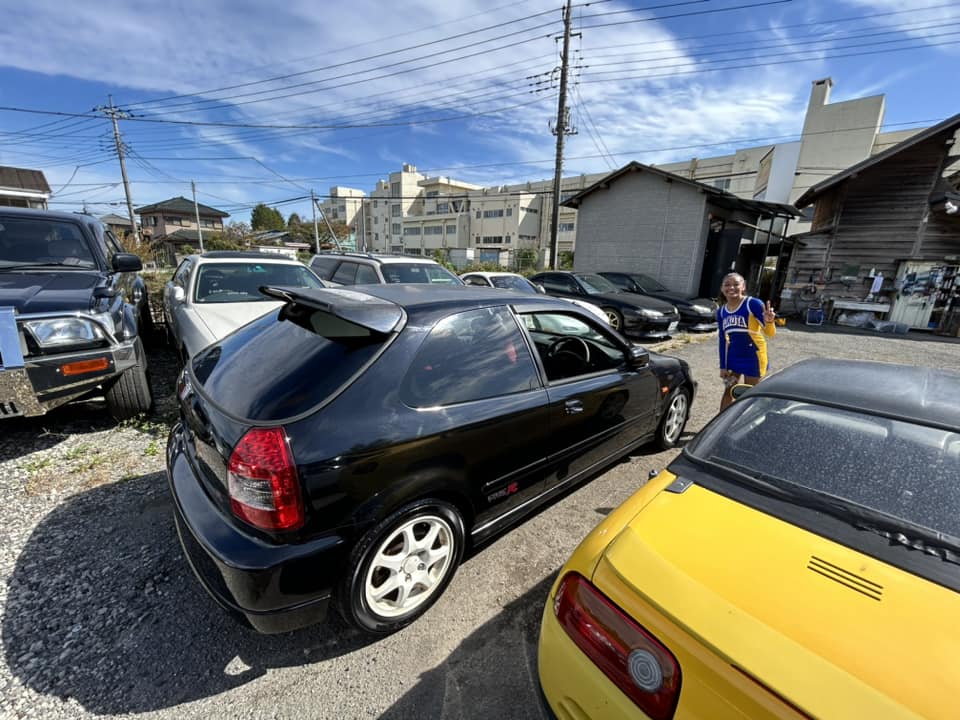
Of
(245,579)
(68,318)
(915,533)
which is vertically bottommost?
(245,579)

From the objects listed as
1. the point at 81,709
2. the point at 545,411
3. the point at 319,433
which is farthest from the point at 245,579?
the point at 545,411

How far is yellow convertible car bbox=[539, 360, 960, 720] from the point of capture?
3.00 ft

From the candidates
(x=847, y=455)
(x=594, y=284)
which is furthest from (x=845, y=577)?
(x=594, y=284)

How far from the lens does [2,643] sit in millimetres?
1732

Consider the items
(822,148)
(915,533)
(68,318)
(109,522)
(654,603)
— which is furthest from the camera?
(822,148)

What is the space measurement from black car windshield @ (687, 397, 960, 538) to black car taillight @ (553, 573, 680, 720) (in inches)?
33.4

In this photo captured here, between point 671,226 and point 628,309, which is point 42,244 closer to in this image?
point 628,309

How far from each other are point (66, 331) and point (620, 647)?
396 centimetres

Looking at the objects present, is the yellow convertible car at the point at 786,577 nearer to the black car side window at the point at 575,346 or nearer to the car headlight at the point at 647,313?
the black car side window at the point at 575,346

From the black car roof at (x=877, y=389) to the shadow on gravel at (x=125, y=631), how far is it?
2362 millimetres

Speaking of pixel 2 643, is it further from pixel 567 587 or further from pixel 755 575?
pixel 755 575

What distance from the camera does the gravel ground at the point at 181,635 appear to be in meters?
1.60

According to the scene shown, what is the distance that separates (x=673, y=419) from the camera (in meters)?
3.77

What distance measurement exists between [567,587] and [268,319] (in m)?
2.13
